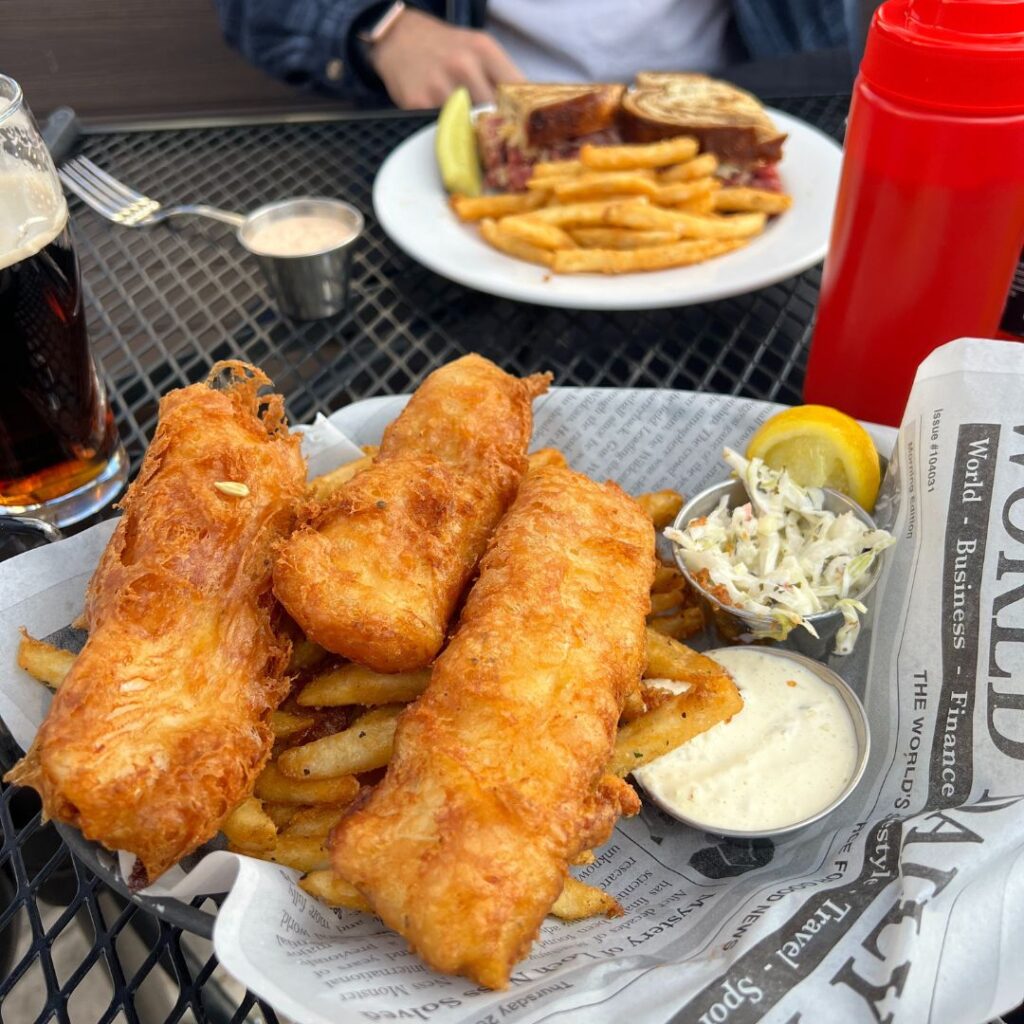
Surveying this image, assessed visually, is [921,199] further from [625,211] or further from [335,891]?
[335,891]

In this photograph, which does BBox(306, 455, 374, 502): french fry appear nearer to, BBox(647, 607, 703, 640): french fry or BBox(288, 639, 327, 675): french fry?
BBox(288, 639, 327, 675): french fry

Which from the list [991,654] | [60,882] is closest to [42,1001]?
[60,882]

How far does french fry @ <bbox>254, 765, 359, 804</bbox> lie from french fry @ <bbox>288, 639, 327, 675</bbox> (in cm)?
17

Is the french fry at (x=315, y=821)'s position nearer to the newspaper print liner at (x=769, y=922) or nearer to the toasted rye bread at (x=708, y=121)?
the newspaper print liner at (x=769, y=922)


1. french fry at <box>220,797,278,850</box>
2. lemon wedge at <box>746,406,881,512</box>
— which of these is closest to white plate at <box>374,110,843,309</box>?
lemon wedge at <box>746,406,881,512</box>

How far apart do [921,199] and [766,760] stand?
1.22 metres

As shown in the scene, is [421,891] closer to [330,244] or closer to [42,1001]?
[42,1001]

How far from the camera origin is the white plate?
2633 mm

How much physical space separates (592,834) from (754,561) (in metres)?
0.80

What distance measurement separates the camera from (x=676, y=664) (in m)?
1.69

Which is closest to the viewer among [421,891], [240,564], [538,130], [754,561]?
[421,891]

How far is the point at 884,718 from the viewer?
5.65 feet

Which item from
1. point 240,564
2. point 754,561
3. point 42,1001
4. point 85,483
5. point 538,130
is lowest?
point 42,1001

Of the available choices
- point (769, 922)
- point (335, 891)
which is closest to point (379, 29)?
point (335, 891)
